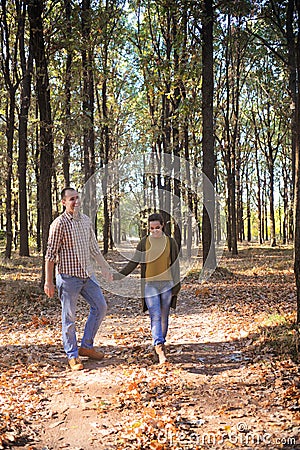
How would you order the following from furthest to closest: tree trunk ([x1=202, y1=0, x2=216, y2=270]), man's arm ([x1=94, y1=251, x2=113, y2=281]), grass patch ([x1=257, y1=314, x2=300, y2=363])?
tree trunk ([x1=202, y1=0, x2=216, y2=270]) → man's arm ([x1=94, y1=251, x2=113, y2=281]) → grass patch ([x1=257, y1=314, x2=300, y2=363])

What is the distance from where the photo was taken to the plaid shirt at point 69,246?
660cm

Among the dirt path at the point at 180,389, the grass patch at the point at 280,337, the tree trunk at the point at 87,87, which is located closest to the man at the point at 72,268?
the dirt path at the point at 180,389

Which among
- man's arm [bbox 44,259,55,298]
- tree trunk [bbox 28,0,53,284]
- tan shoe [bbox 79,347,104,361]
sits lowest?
tan shoe [bbox 79,347,104,361]

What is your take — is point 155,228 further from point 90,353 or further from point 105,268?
point 90,353

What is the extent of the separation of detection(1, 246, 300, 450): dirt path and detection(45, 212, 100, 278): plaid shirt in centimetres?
138

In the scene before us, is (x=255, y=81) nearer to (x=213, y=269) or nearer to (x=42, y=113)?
(x=213, y=269)

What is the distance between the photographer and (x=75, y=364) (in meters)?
6.53

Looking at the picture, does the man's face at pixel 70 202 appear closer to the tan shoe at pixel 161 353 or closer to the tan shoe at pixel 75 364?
the tan shoe at pixel 75 364

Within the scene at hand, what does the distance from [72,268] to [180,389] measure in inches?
86.4

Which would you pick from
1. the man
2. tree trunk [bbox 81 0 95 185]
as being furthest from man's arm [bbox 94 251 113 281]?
tree trunk [bbox 81 0 95 185]

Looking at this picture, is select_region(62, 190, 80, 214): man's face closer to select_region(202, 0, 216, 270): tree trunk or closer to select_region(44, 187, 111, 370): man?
select_region(44, 187, 111, 370): man

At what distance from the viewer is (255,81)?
29609 millimetres

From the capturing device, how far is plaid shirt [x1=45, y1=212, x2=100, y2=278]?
21.6 feet
